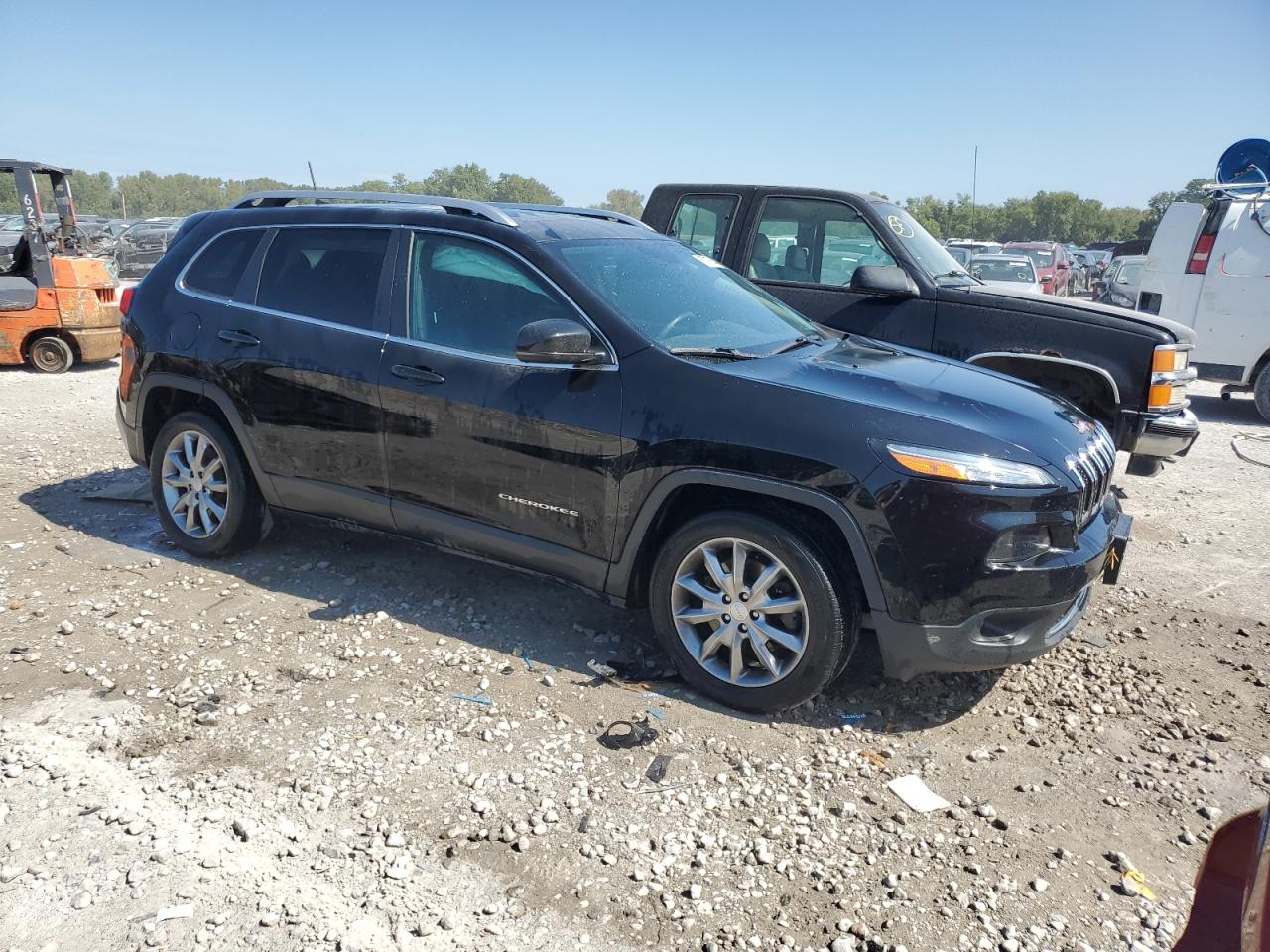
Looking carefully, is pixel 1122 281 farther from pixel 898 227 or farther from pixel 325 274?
pixel 325 274

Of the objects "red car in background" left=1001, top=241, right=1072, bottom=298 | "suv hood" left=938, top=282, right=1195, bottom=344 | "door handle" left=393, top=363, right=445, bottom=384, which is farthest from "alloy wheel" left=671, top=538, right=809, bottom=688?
"red car in background" left=1001, top=241, right=1072, bottom=298

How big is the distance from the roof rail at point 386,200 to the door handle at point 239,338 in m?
0.77

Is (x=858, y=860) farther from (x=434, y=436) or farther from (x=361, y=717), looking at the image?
(x=434, y=436)

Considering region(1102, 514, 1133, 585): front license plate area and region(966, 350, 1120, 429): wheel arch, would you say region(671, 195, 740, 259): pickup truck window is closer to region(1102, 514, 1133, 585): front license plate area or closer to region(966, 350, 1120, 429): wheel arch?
region(966, 350, 1120, 429): wheel arch

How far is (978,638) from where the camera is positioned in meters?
3.33

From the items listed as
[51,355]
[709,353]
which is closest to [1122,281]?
[709,353]

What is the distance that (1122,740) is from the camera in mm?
3543

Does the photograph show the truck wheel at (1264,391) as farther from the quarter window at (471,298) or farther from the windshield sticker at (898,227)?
the quarter window at (471,298)

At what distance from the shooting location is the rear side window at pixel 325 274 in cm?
444

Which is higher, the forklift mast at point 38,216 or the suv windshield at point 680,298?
the forklift mast at point 38,216

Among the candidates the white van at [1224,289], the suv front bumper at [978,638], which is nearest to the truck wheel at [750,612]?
the suv front bumper at [978,638]

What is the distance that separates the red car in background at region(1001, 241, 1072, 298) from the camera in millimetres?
21144

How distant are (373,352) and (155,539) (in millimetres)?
2191

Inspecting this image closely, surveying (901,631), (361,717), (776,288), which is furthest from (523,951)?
(776,288)
